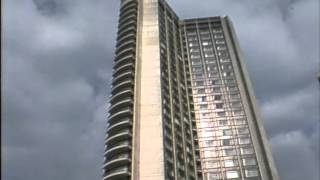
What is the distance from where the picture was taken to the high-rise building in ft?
265

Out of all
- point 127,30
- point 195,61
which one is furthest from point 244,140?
point 127,30

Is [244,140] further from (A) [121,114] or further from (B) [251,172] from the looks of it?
(A) [121,114]

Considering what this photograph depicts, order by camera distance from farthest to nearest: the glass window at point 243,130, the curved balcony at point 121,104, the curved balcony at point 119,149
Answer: the glass window at point 243,130
the curved balcony at point 121,104
the curved balcony at point 119,149

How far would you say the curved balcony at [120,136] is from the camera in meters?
81.2

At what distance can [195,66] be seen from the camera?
387 ft

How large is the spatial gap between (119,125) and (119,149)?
6030mm

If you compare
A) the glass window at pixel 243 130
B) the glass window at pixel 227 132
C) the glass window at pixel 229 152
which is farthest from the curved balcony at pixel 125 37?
the glass window at pixel 229 152

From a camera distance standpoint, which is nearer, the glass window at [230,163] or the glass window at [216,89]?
the glass window at [230,163]

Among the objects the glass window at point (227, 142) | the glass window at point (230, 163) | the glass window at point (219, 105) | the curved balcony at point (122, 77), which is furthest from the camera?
the glass window at point (219, 105)

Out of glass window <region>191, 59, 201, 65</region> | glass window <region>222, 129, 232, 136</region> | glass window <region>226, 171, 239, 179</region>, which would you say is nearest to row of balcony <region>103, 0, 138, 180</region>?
glass window <region>191, 59, 201, 65</region>

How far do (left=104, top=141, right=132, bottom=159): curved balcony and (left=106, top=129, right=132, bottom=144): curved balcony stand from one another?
1.04 metres

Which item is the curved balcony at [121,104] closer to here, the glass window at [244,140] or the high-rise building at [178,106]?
the high-rise building at [178,106]

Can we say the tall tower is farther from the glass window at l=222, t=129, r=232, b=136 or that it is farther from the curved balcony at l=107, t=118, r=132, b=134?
the curved balcony at l=107, t=118, r=132, b=134

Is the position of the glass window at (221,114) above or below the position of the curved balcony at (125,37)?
below
